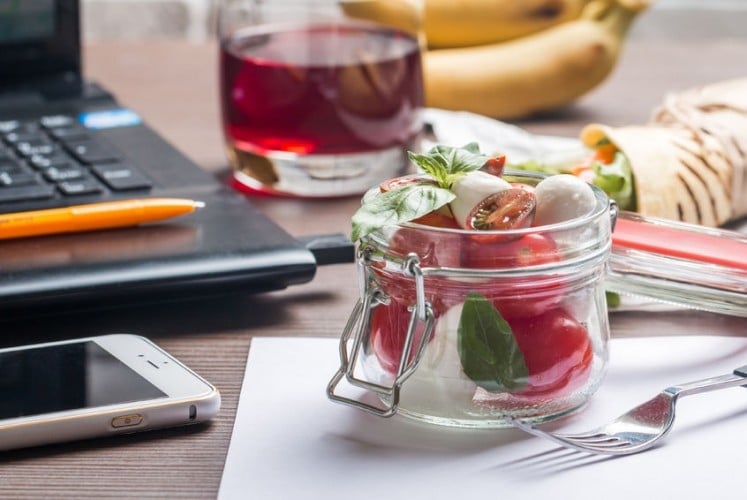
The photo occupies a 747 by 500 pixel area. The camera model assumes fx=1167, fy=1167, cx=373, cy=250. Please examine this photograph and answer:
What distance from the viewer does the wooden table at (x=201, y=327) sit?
43 centimetres

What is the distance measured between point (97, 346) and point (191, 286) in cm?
6

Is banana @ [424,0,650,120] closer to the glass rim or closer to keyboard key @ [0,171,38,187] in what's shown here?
keyboard key @ [0,171,38,187]

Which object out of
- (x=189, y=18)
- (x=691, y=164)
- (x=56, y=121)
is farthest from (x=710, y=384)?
(x=189, y=18)

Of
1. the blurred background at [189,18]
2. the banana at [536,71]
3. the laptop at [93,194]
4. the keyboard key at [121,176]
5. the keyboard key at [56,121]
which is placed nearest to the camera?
the laptop at [93,194]

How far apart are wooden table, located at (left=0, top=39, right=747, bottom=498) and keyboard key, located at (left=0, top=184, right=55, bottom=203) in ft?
0.30

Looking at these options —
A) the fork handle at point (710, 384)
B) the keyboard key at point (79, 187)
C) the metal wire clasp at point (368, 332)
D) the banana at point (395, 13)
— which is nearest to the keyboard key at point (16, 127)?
the keyboard key at point (79, 187)

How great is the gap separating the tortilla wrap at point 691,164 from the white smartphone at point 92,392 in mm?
326

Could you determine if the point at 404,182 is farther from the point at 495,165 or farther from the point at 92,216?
the point at 92,216

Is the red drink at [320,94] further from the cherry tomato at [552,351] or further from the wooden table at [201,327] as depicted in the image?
the cherry tomato at [552,351]

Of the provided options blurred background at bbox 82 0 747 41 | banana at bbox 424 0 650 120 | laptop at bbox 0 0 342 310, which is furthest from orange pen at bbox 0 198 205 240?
blurred background at bbox 82 0 747 41

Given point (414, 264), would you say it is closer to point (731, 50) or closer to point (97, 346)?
point (97, 346)

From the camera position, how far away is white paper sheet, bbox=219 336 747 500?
42cm

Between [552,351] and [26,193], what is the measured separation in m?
0.32

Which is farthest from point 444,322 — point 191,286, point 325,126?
point 325,126
